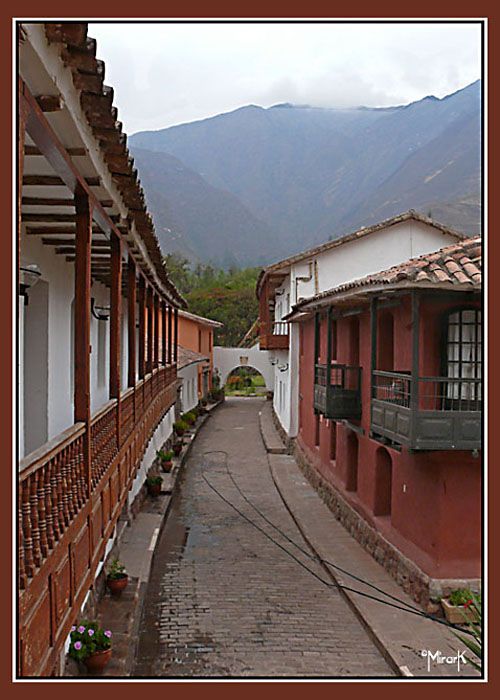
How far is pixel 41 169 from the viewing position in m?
5.49

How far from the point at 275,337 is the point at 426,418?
19.0 metres

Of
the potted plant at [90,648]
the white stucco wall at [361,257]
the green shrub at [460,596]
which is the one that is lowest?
the green shrub at [460,596]

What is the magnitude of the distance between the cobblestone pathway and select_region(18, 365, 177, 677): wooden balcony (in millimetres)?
3216

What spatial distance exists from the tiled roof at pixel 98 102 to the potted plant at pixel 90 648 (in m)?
4.73

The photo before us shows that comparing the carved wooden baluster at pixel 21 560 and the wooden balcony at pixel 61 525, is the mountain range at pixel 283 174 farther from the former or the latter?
the carved wooden baluster at pixel 21 560

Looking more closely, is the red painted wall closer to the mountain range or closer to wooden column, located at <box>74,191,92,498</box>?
wooden column, located at <box>74,191,92,498</box>

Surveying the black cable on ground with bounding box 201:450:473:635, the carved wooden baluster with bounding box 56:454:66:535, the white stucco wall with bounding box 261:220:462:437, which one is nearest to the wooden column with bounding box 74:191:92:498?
the carved wooden baluster with bounding box 56:454:66:535

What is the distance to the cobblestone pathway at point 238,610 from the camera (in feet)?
30.6

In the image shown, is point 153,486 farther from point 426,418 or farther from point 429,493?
point 426,418

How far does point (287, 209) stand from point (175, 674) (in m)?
114

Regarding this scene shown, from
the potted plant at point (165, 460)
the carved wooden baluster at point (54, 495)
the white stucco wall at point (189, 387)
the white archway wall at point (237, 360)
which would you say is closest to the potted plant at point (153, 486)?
the potted plant at point (165, 460)

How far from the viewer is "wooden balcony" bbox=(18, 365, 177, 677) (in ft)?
12.5

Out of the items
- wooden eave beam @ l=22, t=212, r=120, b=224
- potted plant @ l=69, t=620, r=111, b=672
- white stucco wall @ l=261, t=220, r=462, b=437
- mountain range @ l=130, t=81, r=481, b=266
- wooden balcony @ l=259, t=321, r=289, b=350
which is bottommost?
potted plant @ l=69, t=620, r=111, b=672

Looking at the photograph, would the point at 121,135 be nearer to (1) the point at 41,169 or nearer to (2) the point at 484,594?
(1) the point at 41,169
